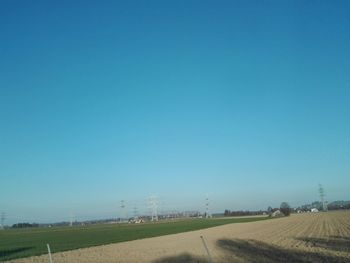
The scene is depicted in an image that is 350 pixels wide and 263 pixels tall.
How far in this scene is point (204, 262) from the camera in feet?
84.3

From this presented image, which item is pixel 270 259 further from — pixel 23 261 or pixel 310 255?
pixel 23 261

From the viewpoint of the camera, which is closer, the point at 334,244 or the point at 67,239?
the point at 334,244

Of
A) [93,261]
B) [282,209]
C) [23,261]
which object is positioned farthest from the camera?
[282,209]

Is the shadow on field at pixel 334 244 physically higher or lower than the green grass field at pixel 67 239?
lower

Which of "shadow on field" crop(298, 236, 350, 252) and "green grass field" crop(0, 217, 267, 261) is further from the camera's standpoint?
"green grass field" crop(0, 217, 267, 261)

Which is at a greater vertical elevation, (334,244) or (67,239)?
(67,239)

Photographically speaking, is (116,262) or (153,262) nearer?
(153,262)

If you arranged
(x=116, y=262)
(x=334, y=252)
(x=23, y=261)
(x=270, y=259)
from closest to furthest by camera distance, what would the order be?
(x=270, y=259) < (x=334, y=252) < (x=116, y=262) < (x=23, y=261)

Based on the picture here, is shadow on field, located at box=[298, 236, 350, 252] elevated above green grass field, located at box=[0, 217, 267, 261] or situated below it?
below

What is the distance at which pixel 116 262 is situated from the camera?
31594mm

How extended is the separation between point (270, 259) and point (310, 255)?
2.27 m

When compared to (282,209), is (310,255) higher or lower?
lower

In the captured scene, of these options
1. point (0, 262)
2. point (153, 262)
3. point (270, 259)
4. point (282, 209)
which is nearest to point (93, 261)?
point (153, 262)

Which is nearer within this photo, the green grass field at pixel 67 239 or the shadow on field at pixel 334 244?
the shadow on field at pixel 334 244
